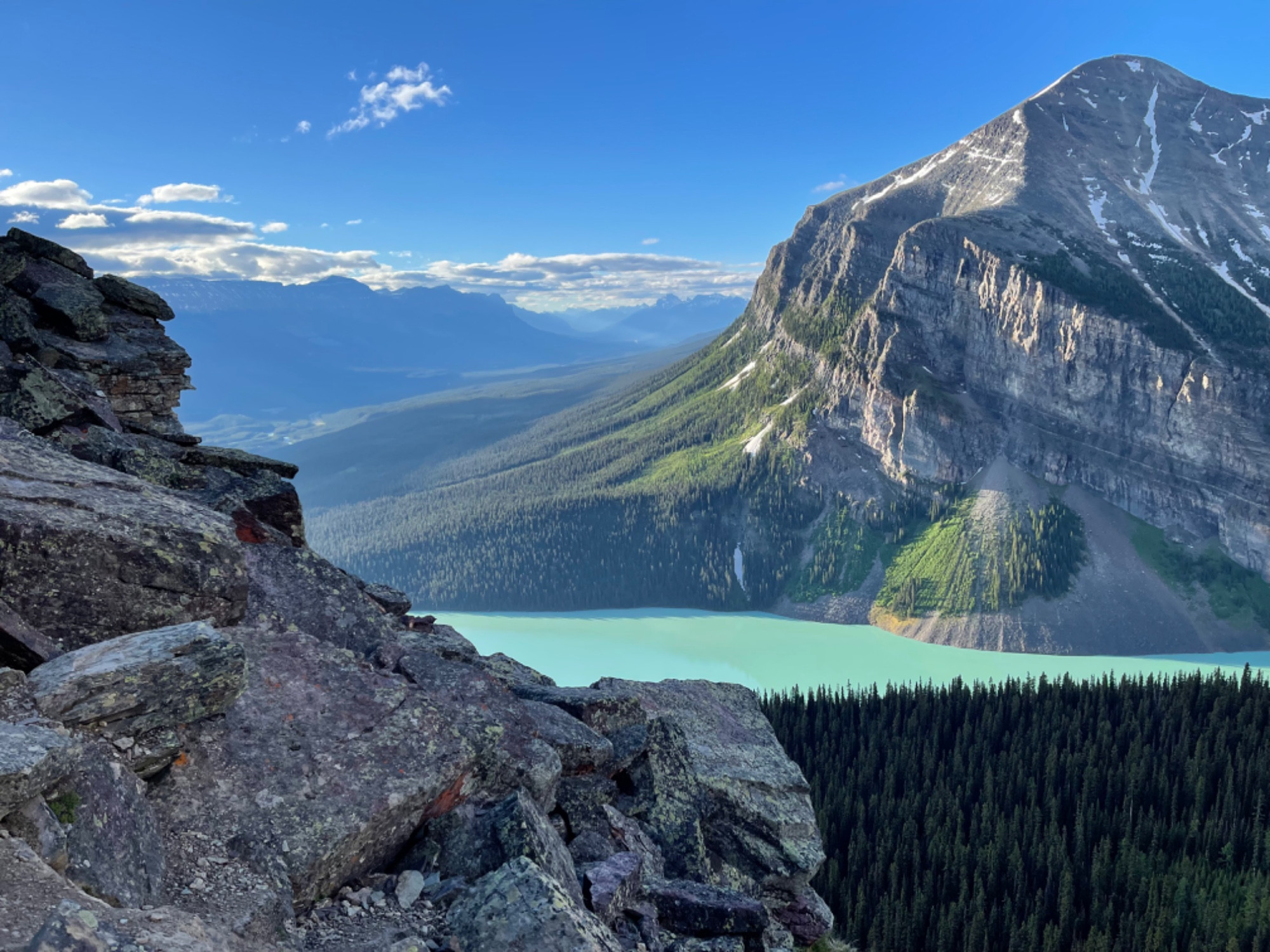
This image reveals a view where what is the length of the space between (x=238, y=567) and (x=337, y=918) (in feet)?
23.1

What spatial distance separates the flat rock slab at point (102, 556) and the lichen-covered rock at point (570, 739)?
6474mm

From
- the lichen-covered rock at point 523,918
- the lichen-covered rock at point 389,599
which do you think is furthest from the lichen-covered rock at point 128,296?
the lichen-covered rock at point 523,918

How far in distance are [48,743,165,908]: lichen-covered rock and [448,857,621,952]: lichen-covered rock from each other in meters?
3.97

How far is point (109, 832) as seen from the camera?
10.6 m

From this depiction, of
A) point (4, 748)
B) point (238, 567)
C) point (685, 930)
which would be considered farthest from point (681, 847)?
point (4, 748)

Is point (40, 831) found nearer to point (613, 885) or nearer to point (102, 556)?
point (102, 556)

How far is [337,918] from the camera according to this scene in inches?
A: 474

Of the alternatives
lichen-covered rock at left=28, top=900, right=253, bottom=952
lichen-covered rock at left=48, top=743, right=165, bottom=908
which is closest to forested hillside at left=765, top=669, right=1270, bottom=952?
lichen-covered rock at left=48, top=743, right=165, bottom=908

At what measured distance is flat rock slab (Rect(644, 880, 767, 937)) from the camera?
15.2m

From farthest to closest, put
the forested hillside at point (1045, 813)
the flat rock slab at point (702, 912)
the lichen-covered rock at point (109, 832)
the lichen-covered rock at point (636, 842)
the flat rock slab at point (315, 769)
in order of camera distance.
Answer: the forested hillside at point (1045, 813), the lichen-covered rock at point (636, 842), the flat rock slab at point (702, 912), the flat rock slab at point (315, 769), the lichen-covered rock at point (109, 832)

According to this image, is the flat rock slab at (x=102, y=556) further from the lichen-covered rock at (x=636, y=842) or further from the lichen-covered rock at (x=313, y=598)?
the lichen-covered rock at (x=636, y=842)

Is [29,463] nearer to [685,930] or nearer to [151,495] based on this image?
[151,495]

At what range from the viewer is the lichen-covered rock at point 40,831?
31.6ft

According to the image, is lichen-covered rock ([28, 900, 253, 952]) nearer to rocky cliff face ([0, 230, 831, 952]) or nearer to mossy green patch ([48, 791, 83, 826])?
rocky cliff face ([0, 230, 831, 952])
